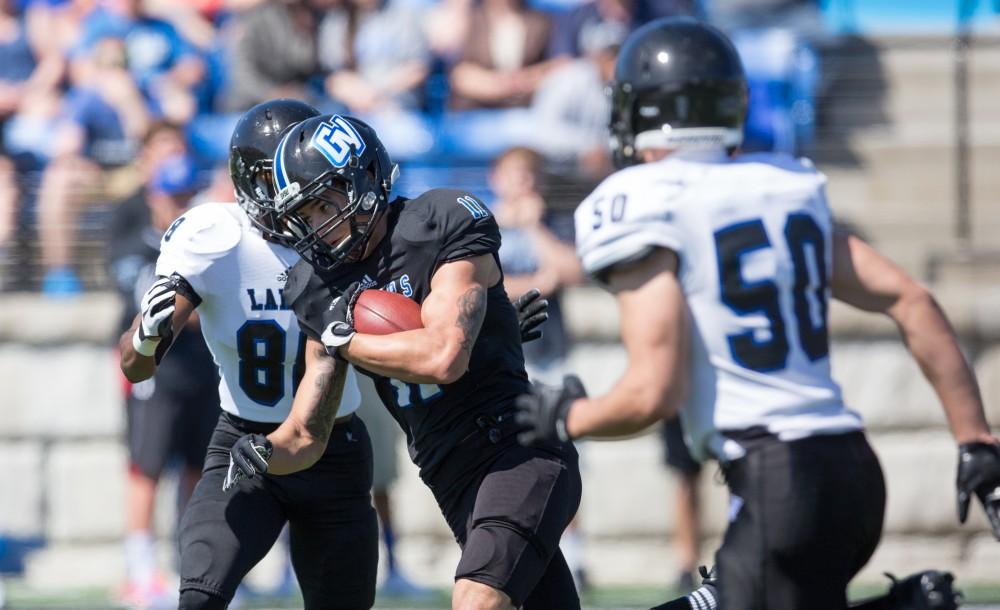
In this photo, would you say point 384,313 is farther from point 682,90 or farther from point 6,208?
point 6,208

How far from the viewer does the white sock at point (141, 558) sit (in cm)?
711

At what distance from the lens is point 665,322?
126 inches

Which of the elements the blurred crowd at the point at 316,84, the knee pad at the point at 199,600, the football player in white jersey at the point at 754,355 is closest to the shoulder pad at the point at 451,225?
the football player in white jersey at the point at 754,355

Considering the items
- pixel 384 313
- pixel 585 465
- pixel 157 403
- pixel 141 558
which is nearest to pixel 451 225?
pixel 384 313

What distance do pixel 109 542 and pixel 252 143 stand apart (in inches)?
166

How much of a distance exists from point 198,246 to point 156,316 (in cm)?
26

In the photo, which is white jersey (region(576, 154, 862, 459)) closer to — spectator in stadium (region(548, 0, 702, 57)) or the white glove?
the white glove

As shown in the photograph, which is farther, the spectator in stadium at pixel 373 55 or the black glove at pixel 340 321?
the spectator in stadium at pixel 373 55

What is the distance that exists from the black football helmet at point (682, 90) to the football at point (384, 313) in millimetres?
721

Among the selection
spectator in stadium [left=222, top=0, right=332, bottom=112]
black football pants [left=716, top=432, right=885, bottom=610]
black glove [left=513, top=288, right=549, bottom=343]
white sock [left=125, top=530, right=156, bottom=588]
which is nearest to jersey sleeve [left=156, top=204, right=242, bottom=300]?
black glove [left=513, top=288, right=549, bottom=343]

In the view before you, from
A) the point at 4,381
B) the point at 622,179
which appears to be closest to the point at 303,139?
the point at 622,179

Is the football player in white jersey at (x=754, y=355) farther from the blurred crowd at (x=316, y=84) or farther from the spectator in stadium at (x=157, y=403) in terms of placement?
the blurred crowd at (x=316, y=84)

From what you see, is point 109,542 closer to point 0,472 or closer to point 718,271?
point 0,472

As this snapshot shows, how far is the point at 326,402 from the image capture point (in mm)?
4105
